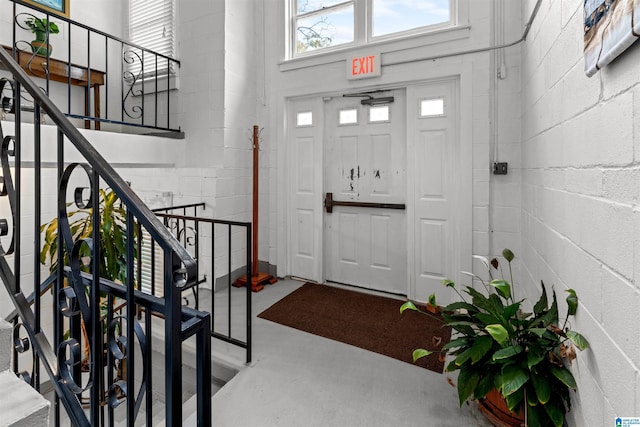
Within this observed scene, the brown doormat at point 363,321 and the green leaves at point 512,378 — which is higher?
the green leaves at point 512,378

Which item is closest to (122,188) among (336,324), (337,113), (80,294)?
(80,294)

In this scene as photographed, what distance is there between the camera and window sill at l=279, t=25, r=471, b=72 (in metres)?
2.75

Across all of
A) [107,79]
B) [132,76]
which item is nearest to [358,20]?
[107,79]

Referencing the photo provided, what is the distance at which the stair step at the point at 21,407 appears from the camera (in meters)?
0.83

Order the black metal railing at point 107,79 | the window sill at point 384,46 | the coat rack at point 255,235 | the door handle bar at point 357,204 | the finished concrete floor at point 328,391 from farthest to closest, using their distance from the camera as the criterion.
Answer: the coat rack at point 255,235, the black metal railing at point 107,79, the door handle bar at point 357,204, the window sill at point 384,46, the finished concrete floor at point 328,391

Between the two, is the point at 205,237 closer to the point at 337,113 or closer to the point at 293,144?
the point at 293,144

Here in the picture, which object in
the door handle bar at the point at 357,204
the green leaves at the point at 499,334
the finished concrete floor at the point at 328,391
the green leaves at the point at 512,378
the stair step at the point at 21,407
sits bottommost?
the finished concrete floor at the point at 328,391

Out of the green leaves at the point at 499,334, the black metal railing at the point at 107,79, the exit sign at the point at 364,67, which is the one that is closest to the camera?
the green leaves at the point at 499,334

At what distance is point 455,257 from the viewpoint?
287cm

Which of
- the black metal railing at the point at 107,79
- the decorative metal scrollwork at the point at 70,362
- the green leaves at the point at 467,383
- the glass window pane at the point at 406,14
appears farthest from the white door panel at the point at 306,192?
the decorative metal scrollwork at the point at 70,362

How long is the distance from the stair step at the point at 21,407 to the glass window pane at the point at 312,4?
366cm

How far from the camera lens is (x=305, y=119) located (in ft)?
11.5

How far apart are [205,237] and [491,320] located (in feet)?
8.71

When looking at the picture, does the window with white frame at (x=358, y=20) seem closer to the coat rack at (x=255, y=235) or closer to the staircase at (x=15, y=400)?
the coat rack at (x=255, y=235)
